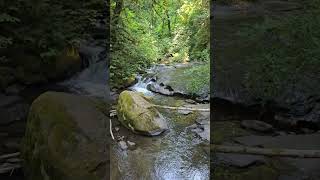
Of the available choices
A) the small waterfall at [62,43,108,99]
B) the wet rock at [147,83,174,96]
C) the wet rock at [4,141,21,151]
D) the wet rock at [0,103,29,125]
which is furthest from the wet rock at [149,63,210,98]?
the wet rock at [4,141,21,151]

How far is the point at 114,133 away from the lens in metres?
3.06

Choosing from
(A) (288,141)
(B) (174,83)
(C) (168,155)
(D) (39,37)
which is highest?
(D) (39,37)

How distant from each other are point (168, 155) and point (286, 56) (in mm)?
1195

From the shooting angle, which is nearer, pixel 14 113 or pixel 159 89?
pixel 14 113

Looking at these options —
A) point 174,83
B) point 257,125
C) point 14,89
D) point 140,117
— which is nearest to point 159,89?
point 174,83

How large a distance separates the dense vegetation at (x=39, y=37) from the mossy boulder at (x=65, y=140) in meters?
0.32

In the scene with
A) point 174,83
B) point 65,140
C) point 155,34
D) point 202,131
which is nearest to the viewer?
point 65,140

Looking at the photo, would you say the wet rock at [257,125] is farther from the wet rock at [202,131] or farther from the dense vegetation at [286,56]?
the wet rock at [202,131]

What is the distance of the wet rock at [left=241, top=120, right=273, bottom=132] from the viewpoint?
2.48 m

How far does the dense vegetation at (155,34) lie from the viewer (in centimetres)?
310

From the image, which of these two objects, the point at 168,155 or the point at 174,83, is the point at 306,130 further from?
the point at 174,83

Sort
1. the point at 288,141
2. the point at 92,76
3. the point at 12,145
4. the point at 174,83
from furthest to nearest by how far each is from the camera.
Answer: the point at 174,83 < the point at 92,76 < the point at 12,145 < the point at 288,141

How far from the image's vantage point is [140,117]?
10.1ft

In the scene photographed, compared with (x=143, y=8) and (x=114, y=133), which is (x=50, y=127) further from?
(x=143, y=8)
